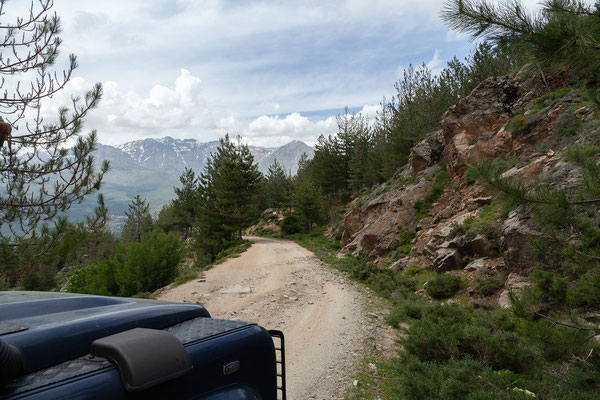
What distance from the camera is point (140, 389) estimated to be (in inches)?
55.7

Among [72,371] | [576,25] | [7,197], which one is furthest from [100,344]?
[7,197]

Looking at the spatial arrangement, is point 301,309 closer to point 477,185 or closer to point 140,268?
point 140,268

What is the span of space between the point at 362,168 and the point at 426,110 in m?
10.7

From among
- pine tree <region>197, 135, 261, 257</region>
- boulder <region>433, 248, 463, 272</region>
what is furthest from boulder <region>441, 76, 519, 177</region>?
pine tree <region>197, 135, 261, 257</region>

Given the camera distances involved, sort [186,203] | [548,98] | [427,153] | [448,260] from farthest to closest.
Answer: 1. [186,203]
2. [427,153]
3. [548,98]
4. [448,260]

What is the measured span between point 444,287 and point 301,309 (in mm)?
4426

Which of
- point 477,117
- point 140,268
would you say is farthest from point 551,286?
point 477,117

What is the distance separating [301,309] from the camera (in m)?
9.41

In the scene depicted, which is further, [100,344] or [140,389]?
[100,344]

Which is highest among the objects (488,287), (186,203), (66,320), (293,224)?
(186,203)

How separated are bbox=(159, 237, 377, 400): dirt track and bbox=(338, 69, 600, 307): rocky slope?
378cm

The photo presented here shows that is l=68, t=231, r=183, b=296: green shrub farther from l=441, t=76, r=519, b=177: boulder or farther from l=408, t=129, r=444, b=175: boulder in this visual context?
l=408, t=129, r=444, b=175: boulder

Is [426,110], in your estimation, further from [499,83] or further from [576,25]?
[576,25]

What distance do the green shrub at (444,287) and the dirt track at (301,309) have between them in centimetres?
213
